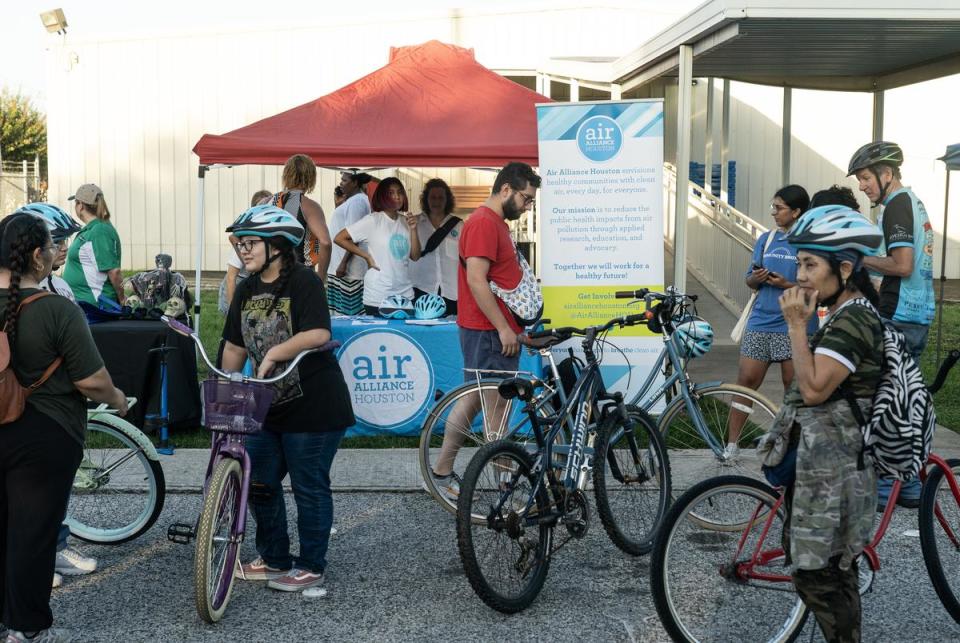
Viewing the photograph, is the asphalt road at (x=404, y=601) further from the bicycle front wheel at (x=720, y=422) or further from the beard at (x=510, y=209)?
the beard at (x=510, y=209)

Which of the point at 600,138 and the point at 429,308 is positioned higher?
the point at 600,138

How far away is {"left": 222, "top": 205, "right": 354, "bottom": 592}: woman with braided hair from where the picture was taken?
4.59m

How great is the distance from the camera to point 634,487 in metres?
5.38

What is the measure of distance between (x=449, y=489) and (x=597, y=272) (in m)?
2.82

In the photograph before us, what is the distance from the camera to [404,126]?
9.92 meters

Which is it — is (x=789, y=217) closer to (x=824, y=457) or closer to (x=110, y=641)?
(x=824, y=457)

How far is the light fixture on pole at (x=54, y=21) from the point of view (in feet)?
67.6

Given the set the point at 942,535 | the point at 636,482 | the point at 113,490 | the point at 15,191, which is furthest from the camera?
the point at 15,191

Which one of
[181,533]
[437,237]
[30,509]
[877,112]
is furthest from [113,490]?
[877,112]

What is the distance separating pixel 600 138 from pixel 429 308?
1792 mm

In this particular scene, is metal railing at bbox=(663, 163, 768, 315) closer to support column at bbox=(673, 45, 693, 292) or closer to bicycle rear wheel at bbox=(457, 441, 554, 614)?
support column at bbox=(673, 45, 693, 292)

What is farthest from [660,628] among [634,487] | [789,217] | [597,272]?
[597,272]

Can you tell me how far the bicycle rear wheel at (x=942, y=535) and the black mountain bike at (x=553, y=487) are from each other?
4.48 ft

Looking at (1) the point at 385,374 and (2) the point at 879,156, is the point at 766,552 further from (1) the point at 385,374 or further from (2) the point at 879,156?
(1) the point at 385,374
